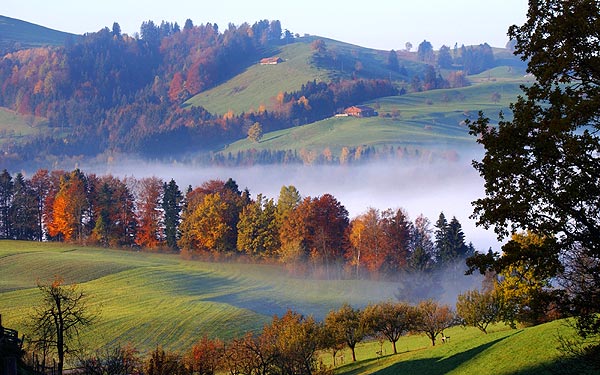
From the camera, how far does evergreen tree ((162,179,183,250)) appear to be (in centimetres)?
15575

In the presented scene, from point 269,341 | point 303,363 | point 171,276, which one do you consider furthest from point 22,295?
point 303,363

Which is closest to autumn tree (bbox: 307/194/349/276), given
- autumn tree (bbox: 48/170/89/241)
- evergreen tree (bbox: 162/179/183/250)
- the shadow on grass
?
evergreen tree (bbox: 162/179/183/250)

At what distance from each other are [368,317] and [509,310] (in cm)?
1416

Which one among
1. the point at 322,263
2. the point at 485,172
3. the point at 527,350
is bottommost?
the point at 322,263

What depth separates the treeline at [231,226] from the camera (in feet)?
452

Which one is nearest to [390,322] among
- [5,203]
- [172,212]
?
[172,212]

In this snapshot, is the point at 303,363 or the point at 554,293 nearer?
the point at 554,293

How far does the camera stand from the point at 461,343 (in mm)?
62719

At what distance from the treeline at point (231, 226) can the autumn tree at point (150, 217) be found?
0.20 m

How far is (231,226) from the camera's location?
149 metres

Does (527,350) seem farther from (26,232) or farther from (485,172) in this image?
(26,232)

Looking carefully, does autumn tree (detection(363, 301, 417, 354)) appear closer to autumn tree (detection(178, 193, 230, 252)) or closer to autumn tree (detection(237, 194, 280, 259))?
autumn tree (detection(237, 194, 280, 259))

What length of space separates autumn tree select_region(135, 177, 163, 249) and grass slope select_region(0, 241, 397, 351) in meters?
9.55

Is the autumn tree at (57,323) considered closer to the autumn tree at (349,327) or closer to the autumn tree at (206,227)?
the autumn tree at (349,327)
